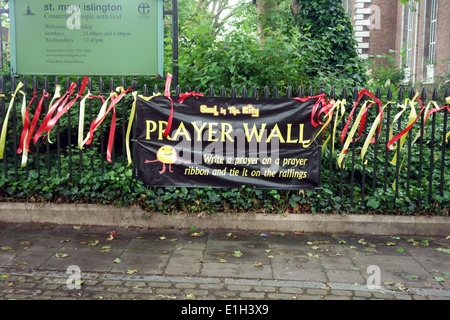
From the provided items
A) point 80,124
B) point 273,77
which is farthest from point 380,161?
point 80,124

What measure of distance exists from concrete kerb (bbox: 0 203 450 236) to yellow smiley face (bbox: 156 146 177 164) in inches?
29.1

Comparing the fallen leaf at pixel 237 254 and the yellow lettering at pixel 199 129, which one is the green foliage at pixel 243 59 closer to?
the yellow lettering at pixel 199 129

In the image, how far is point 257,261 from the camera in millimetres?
5016

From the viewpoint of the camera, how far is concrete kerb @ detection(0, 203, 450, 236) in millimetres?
6117

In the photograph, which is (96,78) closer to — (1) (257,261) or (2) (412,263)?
(1) (257,261)

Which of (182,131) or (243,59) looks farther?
(243,59)

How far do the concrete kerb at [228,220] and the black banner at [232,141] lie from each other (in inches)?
17.8

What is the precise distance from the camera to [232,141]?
6211 mm

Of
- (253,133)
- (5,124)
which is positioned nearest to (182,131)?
(253,133)

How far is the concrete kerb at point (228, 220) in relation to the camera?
6.12 m

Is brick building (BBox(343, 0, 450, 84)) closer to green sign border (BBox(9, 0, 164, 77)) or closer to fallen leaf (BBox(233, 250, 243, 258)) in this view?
green sign border (BBox(9, 0, 164, 77))

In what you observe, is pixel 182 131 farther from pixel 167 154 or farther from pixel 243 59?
pixel 243 59

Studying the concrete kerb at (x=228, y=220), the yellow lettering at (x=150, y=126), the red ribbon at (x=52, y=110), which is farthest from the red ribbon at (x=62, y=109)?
the concrete kerb at (x=228, y=220)

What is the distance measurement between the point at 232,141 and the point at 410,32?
21800mm
